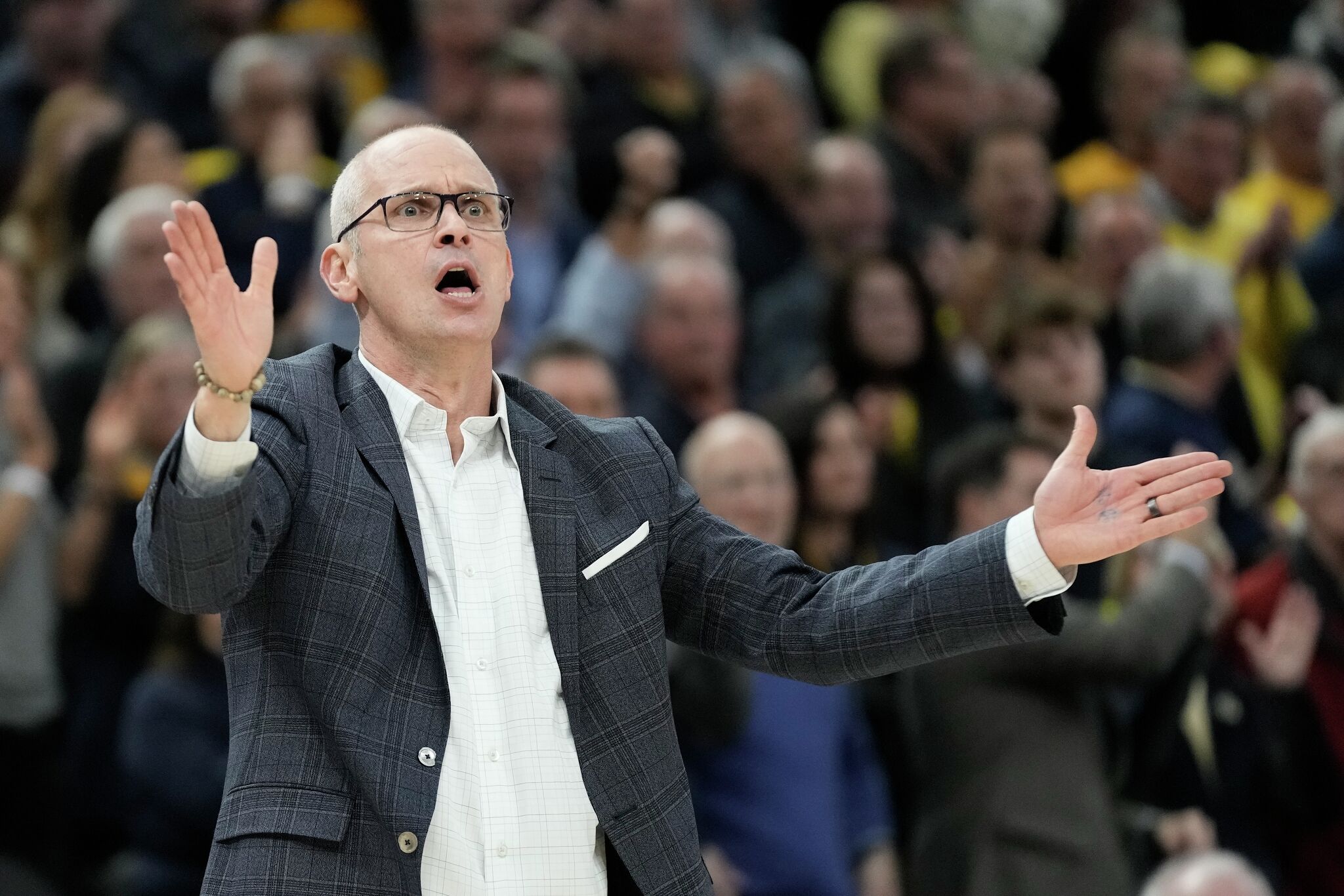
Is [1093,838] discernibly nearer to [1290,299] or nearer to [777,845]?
[777,845]

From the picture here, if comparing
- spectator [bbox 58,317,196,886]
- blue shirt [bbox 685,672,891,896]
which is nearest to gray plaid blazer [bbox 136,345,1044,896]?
blue shirt [bbox 685,672,891,896]

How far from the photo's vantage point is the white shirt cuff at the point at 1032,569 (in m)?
2.49

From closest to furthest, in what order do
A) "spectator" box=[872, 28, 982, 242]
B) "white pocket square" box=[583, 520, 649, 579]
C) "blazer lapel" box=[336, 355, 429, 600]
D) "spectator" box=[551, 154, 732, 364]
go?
"blazer lapel" box=[336, 355, 429, 600], "white pocket square" box=[583, 520, 649, 579], "spectator" box=[551, 154, 732, 364], "spectator" box=[872, 28, 982, 242]

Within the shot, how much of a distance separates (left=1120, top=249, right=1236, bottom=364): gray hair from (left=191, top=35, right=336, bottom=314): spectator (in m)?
2.75

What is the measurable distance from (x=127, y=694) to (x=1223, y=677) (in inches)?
118

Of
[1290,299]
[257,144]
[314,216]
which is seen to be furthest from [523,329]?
[1290,299]

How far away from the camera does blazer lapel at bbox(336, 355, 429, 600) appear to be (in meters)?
2.44

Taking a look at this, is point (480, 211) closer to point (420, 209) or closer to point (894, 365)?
point (420, 209)

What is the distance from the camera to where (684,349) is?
5.84m

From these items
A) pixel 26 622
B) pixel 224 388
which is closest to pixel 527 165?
pixel 26 622

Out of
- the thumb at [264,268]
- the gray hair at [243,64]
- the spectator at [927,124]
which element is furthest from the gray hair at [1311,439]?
the thumb at [264,268]

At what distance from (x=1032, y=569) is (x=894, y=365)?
373 cm

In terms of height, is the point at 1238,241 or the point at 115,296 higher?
the point at 1238,241

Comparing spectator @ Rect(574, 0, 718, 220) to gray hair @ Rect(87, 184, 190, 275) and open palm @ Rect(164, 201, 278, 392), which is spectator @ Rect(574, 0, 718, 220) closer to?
gray hair @ Rect(87, 184, 190, 275)
